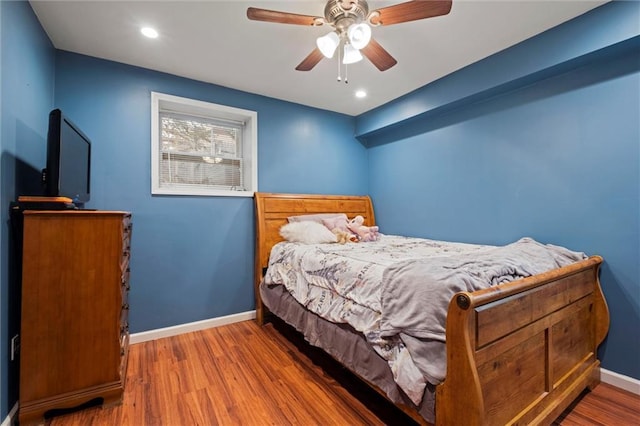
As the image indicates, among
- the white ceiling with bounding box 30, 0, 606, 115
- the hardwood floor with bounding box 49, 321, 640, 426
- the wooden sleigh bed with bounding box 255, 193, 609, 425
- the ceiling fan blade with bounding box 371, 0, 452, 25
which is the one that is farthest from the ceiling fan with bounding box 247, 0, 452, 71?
the hardwood floor with bounding box 49, 321, 640, 426

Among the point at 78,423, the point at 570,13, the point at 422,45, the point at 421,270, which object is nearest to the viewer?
the point at 421,270

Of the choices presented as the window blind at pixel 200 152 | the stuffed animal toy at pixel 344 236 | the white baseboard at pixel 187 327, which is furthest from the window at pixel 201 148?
the white baseboard at pixel 187 327

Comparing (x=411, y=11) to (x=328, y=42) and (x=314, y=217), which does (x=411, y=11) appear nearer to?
(x=328, y=42)

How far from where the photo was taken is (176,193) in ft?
9.22

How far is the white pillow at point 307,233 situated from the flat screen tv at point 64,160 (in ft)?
5.73

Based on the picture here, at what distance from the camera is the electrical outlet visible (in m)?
1.58

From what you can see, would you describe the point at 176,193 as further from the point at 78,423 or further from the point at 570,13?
the point at 570,13

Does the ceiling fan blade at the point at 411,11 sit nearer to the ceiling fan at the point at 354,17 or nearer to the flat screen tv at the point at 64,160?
the ceiling fan at the point at 354,17

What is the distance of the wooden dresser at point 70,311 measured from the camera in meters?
1.55

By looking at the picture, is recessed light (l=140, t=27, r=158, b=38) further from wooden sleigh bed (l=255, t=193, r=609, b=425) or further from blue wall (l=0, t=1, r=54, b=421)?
wooden sleigh bed (l=255, t=193, r=609, b=425)

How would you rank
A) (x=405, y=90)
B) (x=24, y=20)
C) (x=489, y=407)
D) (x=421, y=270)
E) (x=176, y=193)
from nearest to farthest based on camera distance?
(x=489, y=407) < (x=421, y=270) < (x=24, y=20) < (x=176, y=193) < (x=405, y=90)

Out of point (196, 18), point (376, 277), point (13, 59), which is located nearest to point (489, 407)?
point (376, 277)

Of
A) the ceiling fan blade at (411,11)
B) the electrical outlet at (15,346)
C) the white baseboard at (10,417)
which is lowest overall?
the white baseboard at (10,417)

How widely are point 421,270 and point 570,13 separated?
2129mm
